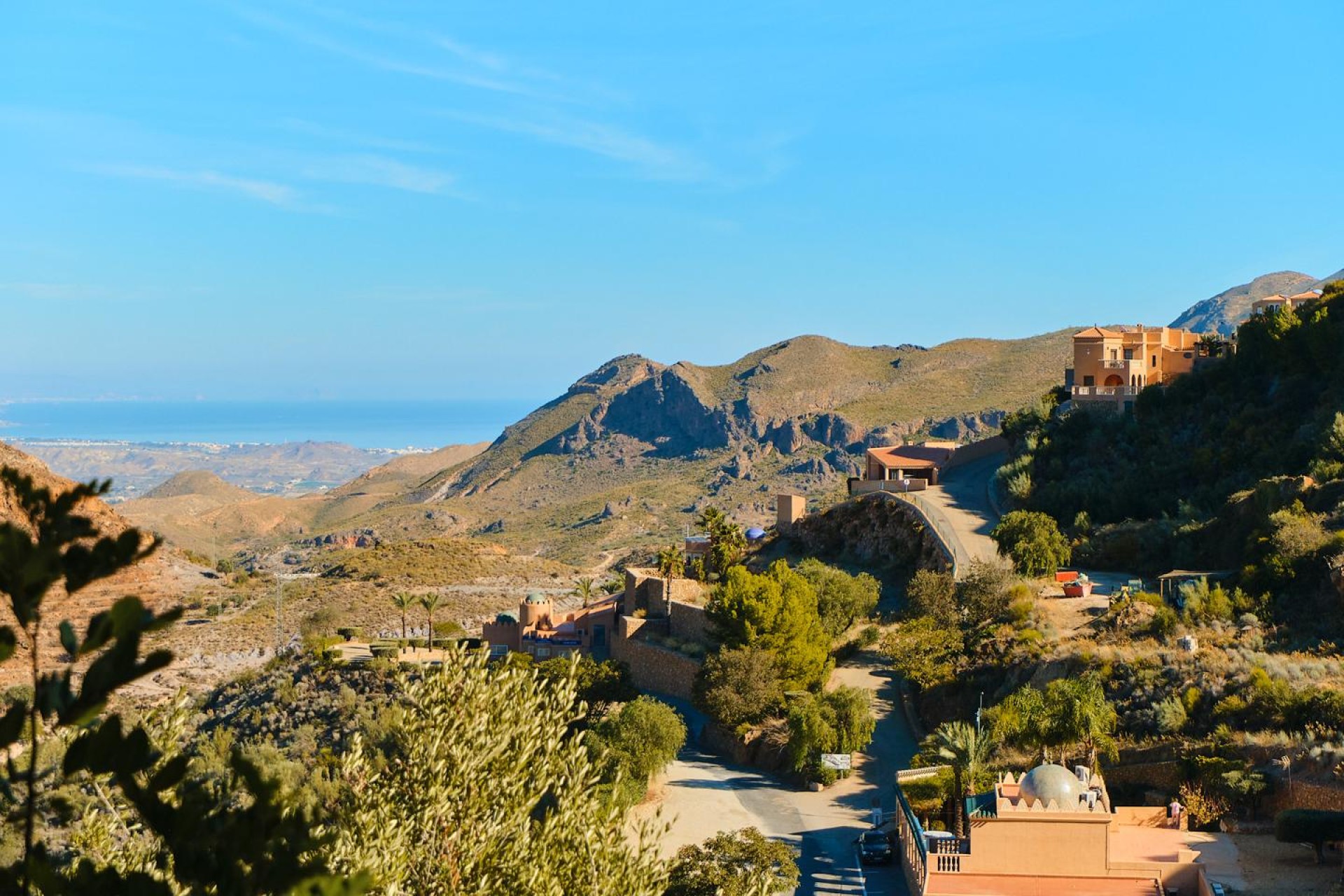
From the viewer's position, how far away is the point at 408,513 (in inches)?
4779

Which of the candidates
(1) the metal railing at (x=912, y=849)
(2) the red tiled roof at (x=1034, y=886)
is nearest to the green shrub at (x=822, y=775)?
(1) the metal railing at (x=912, y=849)

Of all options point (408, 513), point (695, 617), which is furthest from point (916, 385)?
point (695, 617)

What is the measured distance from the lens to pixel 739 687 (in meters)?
31.0

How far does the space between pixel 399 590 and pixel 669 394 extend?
78.2 metres

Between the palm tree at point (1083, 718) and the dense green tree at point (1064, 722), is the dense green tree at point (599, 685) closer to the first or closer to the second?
the dense green tree at point (1064, 722)

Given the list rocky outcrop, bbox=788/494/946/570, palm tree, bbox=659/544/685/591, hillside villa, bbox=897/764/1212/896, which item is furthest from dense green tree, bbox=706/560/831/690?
hillside villa, bbox=897/764/1212/896

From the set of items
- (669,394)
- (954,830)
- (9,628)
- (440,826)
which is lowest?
(954,830)

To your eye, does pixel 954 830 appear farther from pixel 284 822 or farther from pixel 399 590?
pixel 399 590

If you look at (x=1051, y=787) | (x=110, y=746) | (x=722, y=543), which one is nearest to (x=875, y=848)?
(x=1051, y=787)

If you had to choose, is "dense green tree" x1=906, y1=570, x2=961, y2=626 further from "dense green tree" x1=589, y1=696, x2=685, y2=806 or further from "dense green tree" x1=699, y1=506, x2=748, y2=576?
"dense green tree" x1=699, y1=506, x2=748, y2=576

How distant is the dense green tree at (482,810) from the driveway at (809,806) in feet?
38.7

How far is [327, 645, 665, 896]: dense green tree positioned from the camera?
10188 millimetres

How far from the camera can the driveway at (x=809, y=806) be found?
2228 cm

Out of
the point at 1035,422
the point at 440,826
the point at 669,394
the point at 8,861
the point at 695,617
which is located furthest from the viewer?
the point at 669,394
